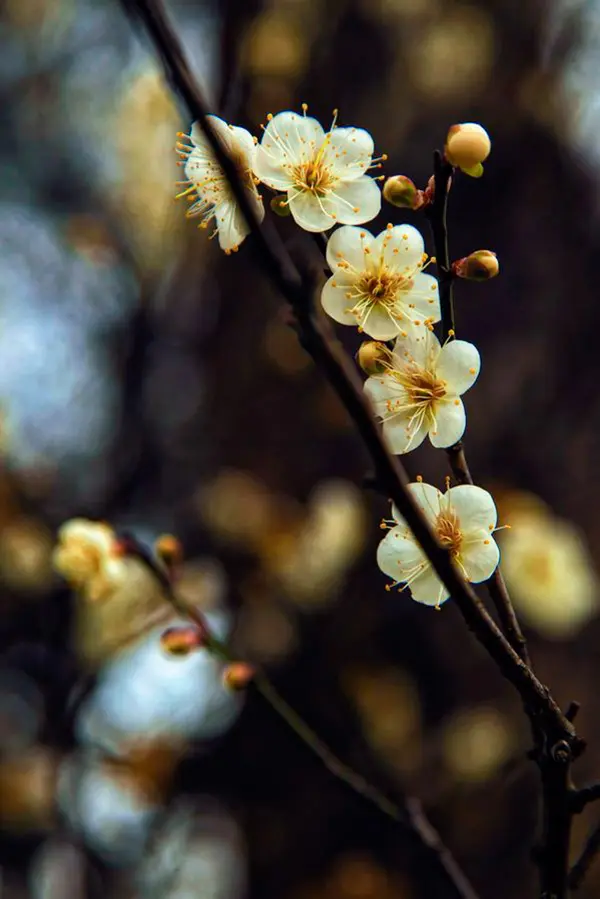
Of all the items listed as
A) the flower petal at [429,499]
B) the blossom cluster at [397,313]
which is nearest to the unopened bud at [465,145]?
the blossom cluster at [397,313]

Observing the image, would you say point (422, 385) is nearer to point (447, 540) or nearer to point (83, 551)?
point (447, 540)

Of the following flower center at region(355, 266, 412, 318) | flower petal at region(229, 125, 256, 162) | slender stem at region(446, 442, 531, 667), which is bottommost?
slender stem at region(446, 442, 531, 667)

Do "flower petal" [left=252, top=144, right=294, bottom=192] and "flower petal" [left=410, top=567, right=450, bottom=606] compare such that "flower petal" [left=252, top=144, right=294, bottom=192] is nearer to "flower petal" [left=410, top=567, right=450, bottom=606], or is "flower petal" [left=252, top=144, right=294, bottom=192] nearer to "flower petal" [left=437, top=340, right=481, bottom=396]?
"flower petal" [left=437, top=340, right=481, bottom=396]

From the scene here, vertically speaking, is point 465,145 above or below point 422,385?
above

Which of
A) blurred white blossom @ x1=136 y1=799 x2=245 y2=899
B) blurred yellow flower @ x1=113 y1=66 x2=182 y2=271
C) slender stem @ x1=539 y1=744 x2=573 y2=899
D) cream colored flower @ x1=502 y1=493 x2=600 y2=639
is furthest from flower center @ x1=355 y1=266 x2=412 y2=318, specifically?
blurred yellow flower @ x1=113 y1=66 x2=182 y2=271

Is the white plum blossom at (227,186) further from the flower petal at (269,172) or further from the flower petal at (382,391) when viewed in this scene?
the flower petal at (382,391)

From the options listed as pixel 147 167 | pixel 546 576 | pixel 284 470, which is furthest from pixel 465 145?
pixel 147 167
